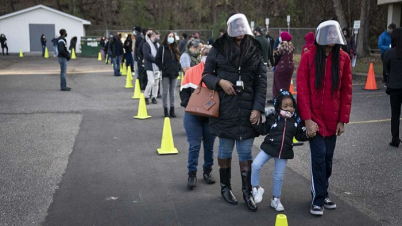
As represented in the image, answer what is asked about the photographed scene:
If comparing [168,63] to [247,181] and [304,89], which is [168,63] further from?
[304,89]

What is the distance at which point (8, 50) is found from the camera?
46812mm

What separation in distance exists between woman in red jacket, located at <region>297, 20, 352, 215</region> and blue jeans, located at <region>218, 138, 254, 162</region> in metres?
0.66

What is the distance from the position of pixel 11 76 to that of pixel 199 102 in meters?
19.5

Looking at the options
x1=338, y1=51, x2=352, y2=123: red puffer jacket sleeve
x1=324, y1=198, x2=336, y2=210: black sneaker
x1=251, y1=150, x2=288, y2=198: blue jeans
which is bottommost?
x1=324, y1=198, x2=336, y2=210: black sneaker

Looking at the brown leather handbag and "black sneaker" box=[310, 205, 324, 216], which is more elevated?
the brown leather handbag

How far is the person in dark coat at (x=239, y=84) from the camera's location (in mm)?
5152

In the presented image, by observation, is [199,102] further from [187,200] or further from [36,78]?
[36,78]

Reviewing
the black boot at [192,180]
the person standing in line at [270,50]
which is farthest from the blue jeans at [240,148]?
the person standing in line at [270,50]

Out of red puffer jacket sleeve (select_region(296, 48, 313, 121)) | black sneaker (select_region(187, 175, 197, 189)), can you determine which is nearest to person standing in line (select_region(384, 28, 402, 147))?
red puffer jacket sleeve (select_region(296, 48, 313, 121))

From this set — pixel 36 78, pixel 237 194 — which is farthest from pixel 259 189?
pixel 36 78

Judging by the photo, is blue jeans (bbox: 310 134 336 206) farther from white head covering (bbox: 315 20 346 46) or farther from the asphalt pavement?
white head covering (bbox: 315 20 346 46)

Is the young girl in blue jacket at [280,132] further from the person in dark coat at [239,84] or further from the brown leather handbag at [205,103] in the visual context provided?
the brown leather handbag at [205,103]

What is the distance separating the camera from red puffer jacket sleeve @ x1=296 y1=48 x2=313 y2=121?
16.6ft

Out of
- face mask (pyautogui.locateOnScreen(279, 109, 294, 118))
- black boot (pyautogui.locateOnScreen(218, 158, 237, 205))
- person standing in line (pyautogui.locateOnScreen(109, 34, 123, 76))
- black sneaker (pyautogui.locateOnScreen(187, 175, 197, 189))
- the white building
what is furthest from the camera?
the white building
